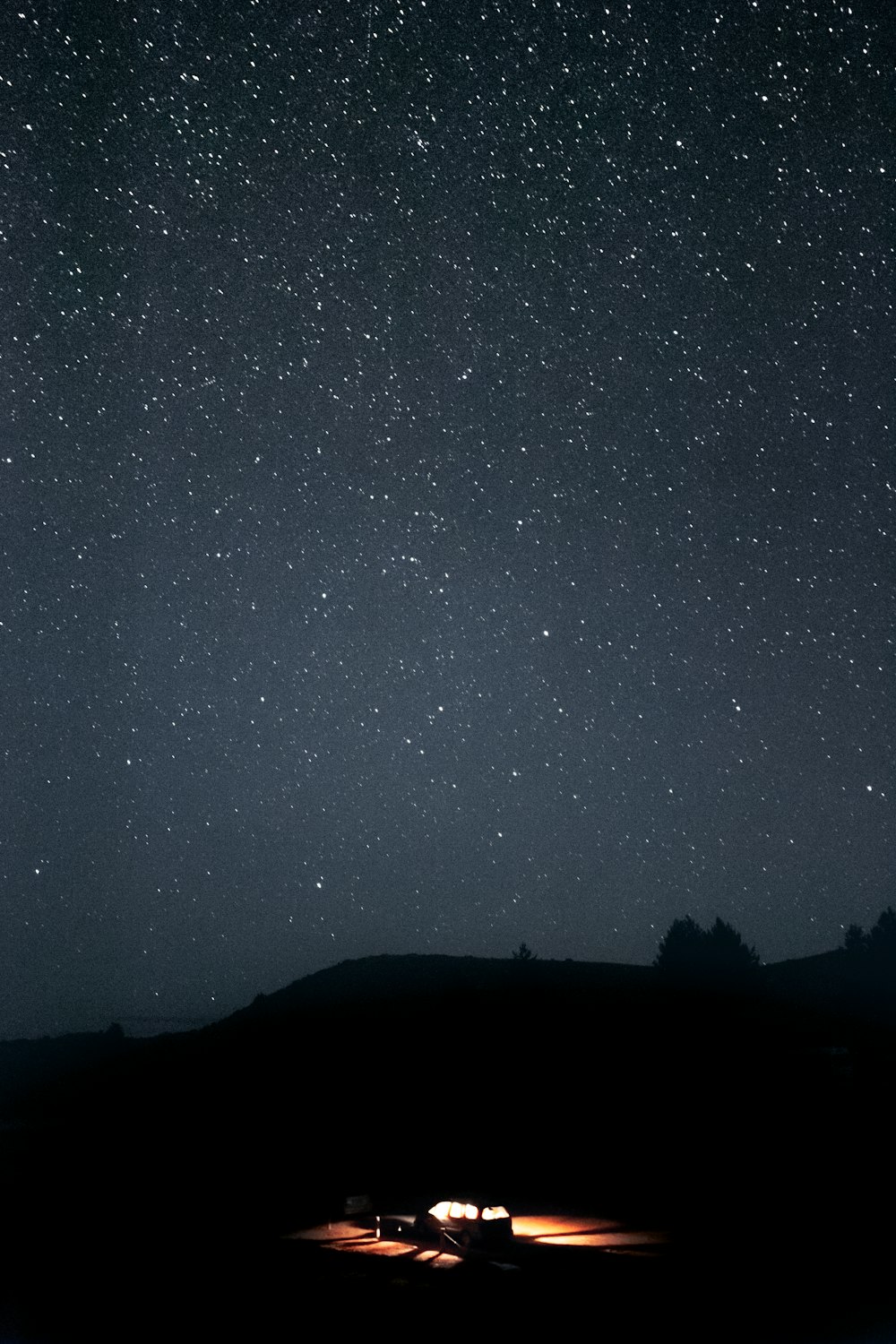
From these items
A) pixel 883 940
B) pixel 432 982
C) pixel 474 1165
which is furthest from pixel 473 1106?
pixel 883 940

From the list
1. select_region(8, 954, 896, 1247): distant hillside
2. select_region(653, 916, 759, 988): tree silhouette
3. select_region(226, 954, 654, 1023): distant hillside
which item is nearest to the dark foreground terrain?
select_region(8, 954, 896, 1247): distant hillside

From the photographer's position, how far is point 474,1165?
1828 cm

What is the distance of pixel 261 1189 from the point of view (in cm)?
1670

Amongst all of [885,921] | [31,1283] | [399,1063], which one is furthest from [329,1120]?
[885,921]

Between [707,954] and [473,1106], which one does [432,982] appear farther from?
[473,1106]

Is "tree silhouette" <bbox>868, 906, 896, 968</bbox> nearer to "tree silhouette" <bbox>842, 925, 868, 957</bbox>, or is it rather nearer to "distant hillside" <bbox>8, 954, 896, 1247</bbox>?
"tree silhouette" <bbox>842, 925, 868, 957</bbox>

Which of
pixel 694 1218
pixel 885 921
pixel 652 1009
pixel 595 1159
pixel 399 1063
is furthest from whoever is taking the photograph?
pixel 885 921

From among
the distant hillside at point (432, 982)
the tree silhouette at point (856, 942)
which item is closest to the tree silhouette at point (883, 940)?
the tree silhouette at point (856, 942)

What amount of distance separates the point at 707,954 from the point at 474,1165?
39.3 m

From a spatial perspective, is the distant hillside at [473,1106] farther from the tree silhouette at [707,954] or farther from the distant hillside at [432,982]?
the tree silhouette at [707,954]

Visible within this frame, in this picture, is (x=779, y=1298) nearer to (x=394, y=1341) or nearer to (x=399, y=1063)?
(x=394, y=1341)

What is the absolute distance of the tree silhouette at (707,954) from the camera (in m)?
53.5

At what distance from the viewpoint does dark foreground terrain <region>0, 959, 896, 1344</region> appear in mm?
8430

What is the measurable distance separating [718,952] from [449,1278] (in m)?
48.8
